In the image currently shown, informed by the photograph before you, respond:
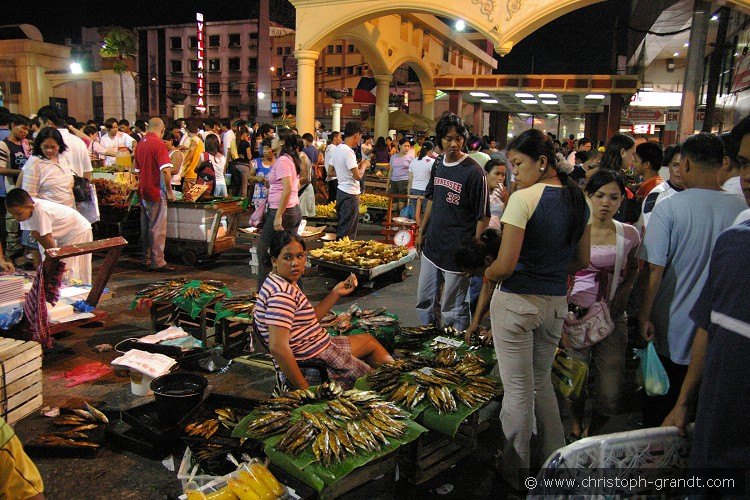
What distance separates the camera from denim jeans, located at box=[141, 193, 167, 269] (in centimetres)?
917

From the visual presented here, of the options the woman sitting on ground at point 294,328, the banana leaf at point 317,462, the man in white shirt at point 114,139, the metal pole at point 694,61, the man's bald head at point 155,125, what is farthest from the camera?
the man in white shirt at point 114,139

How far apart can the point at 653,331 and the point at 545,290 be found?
999 mm

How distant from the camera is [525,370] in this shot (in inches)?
138

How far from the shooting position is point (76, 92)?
39.3 m

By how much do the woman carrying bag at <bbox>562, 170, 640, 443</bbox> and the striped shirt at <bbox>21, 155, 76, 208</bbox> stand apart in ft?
22.5

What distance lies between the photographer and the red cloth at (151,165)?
889 centimetres

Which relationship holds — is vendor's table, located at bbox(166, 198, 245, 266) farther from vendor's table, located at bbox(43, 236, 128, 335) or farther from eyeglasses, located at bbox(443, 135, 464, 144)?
eyeglasses, located at bbox(443, 135, 464, 144)

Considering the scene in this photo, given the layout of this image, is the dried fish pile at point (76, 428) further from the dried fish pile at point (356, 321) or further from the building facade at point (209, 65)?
the building facade at point (209, 65)

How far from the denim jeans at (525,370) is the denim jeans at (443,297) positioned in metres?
1.88

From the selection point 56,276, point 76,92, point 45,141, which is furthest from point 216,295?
point 76,92

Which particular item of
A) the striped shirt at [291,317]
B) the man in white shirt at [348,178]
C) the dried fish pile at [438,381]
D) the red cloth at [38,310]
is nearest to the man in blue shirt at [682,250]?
the dried fish pile at [438,381]

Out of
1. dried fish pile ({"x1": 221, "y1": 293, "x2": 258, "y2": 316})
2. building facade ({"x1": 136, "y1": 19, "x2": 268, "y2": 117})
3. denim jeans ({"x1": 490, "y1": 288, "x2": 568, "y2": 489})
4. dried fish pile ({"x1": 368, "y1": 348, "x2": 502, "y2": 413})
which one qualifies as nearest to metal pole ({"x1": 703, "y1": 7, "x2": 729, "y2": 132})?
dried fish pile ({"x1": 368, "y1": 348, "x2": 502, "y2": 413})

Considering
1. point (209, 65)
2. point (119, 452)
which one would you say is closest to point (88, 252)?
point (119, 452)

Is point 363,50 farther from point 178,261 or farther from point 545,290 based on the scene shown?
point 545,290
